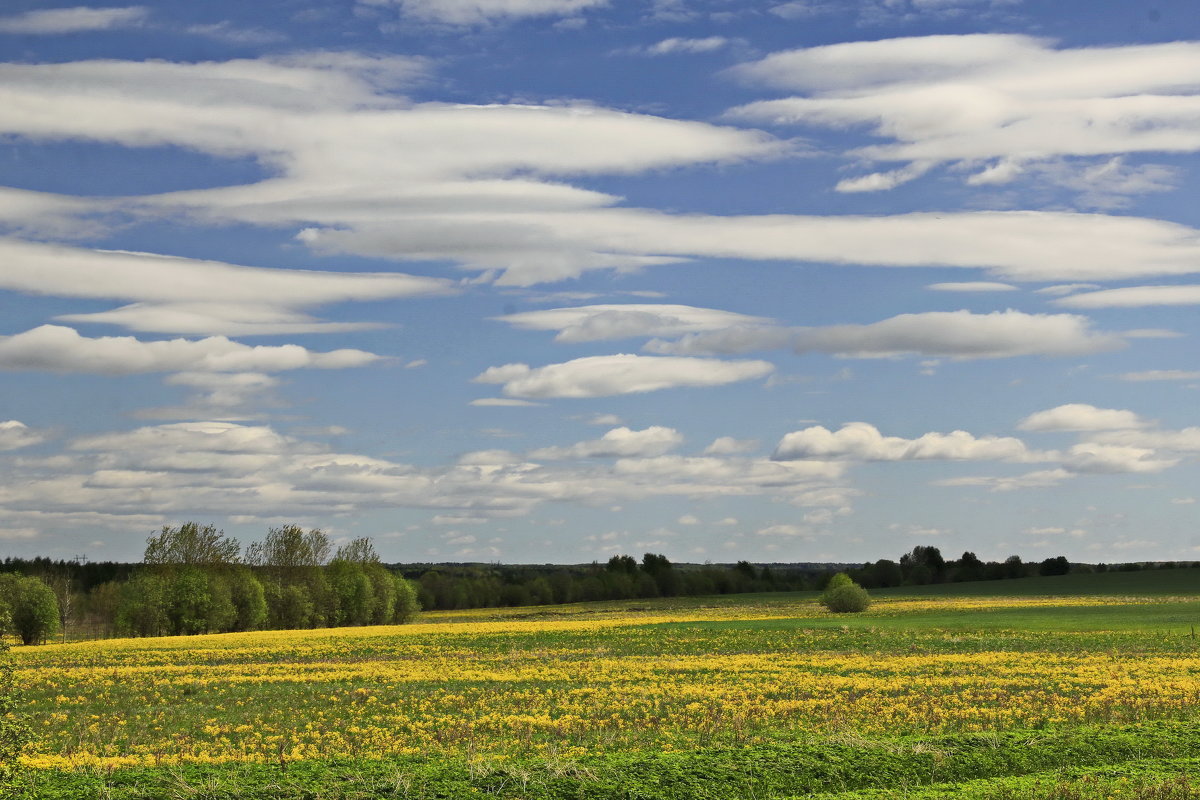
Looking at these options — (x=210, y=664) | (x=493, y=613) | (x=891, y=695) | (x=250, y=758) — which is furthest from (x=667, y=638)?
(x=493, y=613)

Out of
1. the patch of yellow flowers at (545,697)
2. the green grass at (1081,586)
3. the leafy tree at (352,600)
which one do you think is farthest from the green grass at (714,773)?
the green grass at (1081,586)

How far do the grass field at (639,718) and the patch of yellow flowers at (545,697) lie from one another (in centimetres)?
14

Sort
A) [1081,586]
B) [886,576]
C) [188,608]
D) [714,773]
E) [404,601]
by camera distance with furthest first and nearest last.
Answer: [886,576], [1081,586], [404,601], [188,608], [714,773]

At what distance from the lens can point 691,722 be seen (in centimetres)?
2680

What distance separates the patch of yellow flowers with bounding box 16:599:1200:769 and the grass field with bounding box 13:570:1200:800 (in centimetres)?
14

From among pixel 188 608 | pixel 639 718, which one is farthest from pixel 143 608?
pixel 639 718

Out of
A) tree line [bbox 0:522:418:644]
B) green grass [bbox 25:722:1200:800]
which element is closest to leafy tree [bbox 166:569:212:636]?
tree line [bbox 0:522:418:644]

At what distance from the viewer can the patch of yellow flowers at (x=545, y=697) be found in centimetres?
2494

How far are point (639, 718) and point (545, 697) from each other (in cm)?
692

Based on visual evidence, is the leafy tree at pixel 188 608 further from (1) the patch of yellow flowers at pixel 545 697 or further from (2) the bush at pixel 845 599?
(2) the bush at pixel 845 599

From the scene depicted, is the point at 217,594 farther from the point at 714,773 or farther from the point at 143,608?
the point at 714,773

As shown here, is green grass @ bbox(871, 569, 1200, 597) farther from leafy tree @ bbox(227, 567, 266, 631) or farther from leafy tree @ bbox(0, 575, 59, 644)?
leafy tree @ bbox(0, 575, 59, 644)

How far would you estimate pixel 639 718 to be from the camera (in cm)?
2788

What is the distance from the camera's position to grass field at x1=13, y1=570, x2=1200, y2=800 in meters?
17.6
